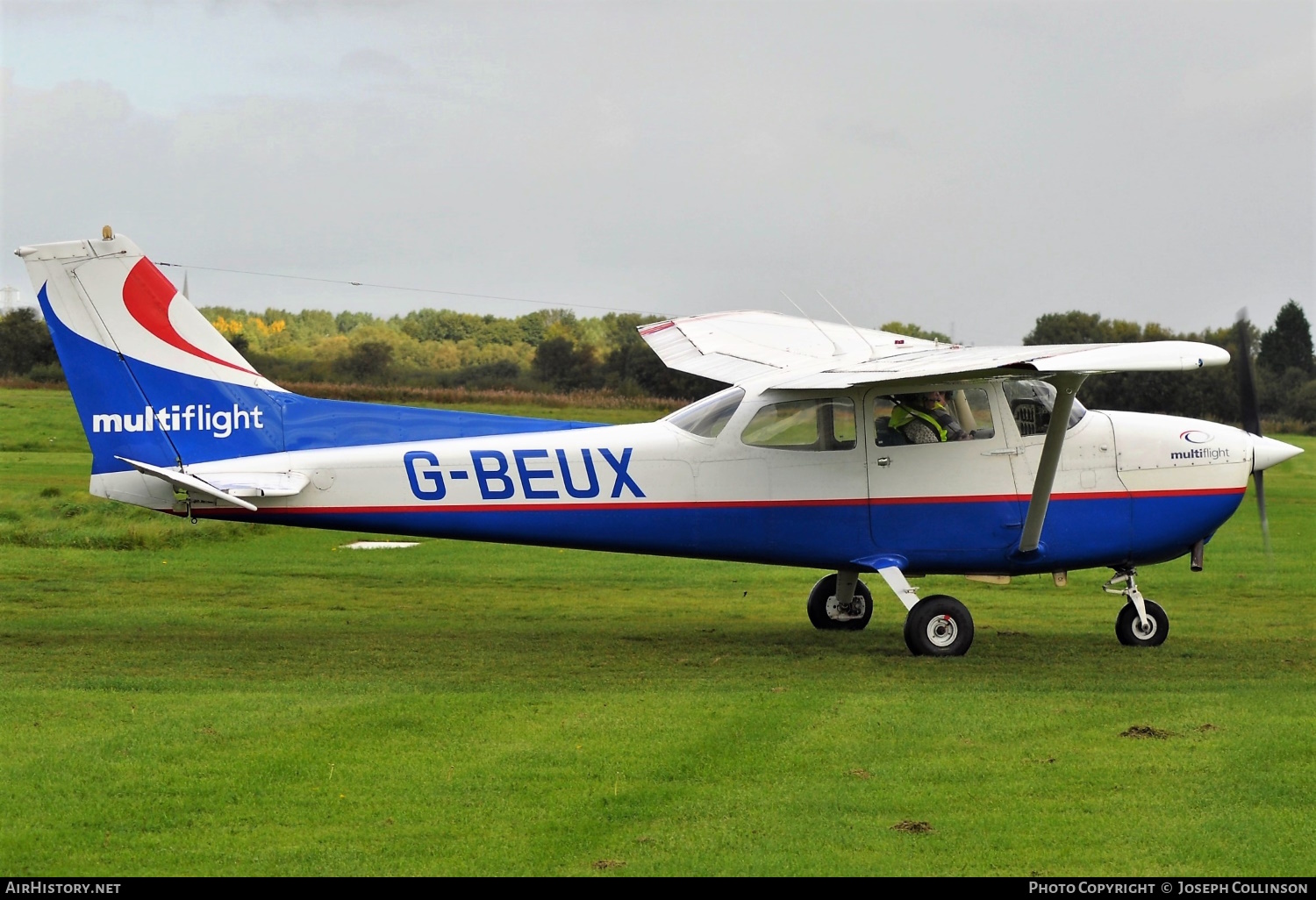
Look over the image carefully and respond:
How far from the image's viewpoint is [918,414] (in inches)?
496

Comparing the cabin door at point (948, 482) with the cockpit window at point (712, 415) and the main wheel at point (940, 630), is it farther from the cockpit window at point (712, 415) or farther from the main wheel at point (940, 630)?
the cockpit window at point (712, 415)

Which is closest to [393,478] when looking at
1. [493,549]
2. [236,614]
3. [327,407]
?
[327,407]

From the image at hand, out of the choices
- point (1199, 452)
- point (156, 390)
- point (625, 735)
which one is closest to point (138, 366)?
point (156, 390)

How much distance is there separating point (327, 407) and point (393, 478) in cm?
102

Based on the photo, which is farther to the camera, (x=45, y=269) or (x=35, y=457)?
(x=35, y=457)

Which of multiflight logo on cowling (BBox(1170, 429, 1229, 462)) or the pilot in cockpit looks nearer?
the pilot in cockpit

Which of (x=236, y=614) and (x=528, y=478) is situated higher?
(x=528, y=478)

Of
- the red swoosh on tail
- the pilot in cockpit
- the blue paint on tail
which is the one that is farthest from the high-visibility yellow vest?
the red swoosh on tail

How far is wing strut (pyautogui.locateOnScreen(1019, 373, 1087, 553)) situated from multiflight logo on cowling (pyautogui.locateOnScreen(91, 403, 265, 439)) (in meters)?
7.27

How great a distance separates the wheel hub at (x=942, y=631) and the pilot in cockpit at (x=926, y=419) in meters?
1.68

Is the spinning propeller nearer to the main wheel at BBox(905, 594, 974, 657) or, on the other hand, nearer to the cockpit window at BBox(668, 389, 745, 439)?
the main wheel at BBox(905, 594, 974, 657)

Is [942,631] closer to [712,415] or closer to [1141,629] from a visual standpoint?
[1141,629]

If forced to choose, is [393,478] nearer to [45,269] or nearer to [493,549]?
[45,269]

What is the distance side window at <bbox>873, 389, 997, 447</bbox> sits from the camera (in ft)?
41.3
